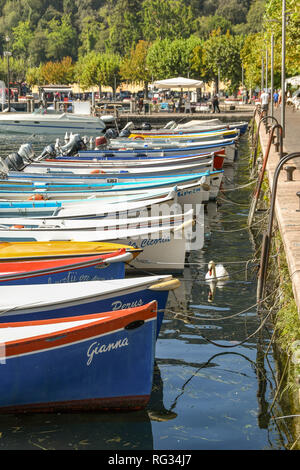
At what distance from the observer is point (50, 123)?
1857 inches

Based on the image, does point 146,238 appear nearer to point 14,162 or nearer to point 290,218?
point 290,218

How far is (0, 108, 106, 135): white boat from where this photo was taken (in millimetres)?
46531

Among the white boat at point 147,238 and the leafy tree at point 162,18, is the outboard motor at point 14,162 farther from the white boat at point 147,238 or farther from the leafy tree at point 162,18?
the leafy tree at point 162,18

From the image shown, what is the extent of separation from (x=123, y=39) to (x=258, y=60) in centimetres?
7736

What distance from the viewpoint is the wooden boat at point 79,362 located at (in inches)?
306

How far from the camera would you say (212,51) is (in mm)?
67562

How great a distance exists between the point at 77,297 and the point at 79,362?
1.00 meters

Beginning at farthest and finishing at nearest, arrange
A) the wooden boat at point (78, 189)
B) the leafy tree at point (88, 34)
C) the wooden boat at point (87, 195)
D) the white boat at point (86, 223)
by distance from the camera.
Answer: the leafy tree at point (88, 34)
the wooden boat at point (78, 189)
the wooden boat at point (87, 195)
the white boat at point (86, 223)

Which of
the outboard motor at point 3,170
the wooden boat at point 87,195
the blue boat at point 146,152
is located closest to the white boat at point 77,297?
the wooden boat at point 87,195

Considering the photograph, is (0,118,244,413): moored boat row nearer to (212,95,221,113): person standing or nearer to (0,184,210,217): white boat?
Result: (0,184,210,217): white boat

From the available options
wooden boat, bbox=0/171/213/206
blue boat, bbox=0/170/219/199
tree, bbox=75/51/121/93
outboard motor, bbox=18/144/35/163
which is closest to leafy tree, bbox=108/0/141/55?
tree, bbox=75/51/121/93

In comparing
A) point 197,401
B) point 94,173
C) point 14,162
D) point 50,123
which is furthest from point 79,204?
point 50,123

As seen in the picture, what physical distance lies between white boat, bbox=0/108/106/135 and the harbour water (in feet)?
114

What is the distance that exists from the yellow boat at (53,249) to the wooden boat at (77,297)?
1.80 metres
